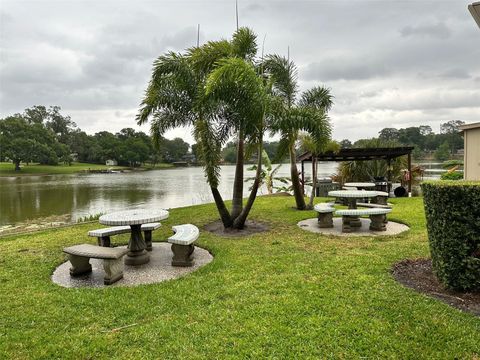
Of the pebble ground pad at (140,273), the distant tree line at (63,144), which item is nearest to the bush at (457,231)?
the pebble ground pad at (140,273)

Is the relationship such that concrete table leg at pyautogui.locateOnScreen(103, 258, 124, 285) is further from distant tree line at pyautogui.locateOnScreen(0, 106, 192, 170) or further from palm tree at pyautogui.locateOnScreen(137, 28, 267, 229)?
distant tree line at pyautogui.locateOnScreen(0, 106, 192, 170)

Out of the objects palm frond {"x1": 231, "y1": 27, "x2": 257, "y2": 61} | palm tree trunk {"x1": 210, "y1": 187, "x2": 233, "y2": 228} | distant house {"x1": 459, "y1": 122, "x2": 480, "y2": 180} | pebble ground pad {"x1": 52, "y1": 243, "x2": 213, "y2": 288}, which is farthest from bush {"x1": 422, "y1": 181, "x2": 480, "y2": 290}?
distant house {"x1": 459, "y1": 122, "x2": 480, "y2": 180}

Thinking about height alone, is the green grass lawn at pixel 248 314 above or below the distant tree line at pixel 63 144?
below

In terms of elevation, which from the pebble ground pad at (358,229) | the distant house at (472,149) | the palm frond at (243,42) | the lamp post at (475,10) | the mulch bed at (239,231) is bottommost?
the mulch bed at (239,231)

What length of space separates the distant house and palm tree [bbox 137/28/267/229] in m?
7.27

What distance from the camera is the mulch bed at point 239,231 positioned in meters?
7.16

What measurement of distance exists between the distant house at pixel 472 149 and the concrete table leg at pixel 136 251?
10.2m

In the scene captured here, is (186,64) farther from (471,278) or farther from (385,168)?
(385,168)

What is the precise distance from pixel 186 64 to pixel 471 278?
652 centimetres

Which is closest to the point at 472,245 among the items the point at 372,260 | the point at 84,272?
the point at 372,260

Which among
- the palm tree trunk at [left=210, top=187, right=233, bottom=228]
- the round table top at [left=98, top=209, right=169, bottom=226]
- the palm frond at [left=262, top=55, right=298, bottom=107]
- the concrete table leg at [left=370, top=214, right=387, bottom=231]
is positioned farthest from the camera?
the palm frond at [left=262, top=55, right=298, bottom=107]

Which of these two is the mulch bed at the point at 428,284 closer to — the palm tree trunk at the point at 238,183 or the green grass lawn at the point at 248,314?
the green grass lawn at the point at 248,314

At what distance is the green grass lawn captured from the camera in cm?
259

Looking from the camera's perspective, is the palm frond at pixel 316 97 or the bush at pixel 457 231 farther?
the palm frond at pixel 316 97
